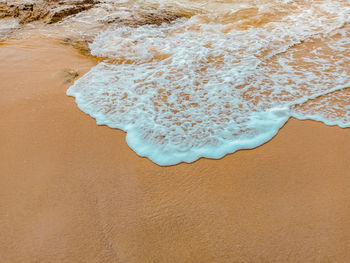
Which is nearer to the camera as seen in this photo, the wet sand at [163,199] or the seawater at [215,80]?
the wet sand at [163,199]

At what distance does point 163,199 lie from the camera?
6.72 ft

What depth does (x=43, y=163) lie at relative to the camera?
2.32 meters

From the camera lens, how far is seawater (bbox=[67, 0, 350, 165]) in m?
2.65

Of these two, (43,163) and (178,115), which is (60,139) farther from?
(178,115)

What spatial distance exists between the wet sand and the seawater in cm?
21

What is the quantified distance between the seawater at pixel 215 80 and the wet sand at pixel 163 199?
21cm

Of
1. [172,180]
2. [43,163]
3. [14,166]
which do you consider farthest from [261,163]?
[14,166]

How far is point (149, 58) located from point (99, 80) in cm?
93

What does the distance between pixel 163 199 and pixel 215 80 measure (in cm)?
191

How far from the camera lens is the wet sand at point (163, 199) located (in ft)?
5.72

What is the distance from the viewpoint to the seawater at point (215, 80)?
265cm

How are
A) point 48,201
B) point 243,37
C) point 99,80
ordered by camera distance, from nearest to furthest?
point 48,201, point 99,80, point 243,37

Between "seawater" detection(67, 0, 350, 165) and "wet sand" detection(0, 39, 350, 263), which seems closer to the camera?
"wet sand" detection(0, 39, 350, 263)

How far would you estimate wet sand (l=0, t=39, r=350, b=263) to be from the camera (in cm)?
174
